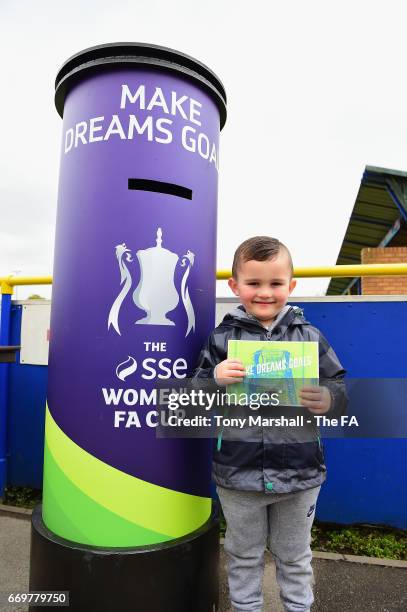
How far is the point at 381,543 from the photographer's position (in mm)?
2668

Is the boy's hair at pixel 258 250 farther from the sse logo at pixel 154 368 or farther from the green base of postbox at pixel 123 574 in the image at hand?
the green base of postbox at pixel 123 574

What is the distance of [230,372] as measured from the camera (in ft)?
5.10

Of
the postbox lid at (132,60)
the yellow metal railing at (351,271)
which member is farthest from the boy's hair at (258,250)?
the yellow metal railing at (351,271)

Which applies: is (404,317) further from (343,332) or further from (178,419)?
(178,419)

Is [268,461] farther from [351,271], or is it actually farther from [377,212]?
[377,212]

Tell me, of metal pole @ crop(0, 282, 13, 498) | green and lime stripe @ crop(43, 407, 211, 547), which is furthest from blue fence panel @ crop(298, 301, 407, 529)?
metal pole @ crop(0, 282, 13, 498)

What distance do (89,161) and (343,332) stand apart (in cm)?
196

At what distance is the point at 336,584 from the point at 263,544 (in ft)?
3.00

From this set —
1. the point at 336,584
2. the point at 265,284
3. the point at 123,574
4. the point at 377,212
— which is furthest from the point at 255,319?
the point at 377,212

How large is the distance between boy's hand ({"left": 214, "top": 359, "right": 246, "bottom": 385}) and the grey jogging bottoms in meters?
0.46

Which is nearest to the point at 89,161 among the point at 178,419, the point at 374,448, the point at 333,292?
the point at 178,419

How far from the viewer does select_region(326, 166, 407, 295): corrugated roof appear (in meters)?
5.73

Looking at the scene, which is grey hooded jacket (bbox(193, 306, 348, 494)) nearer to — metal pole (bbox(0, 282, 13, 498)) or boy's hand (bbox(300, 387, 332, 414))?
boy's hand (bbox(300, 387, 332, 414))

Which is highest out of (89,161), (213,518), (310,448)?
(89,161)
